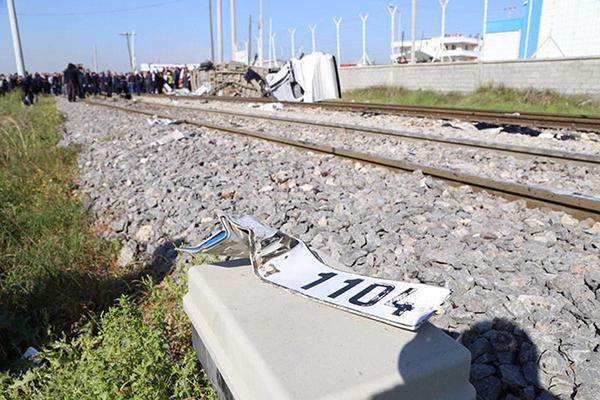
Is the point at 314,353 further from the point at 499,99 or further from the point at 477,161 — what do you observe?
the point at 499,99

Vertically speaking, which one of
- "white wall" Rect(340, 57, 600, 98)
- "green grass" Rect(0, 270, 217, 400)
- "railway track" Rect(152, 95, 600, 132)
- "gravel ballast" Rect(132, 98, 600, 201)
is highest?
"white wall" Rect(340, 57, 600, 98)

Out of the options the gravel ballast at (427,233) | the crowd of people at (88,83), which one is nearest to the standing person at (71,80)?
the crowd of people at (88,83)

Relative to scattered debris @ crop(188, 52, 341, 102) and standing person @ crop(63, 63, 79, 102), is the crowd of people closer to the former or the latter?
standing person @ crop(63, 63, 79, 102)

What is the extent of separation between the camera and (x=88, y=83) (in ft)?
96.6

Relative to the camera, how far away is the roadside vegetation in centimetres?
221

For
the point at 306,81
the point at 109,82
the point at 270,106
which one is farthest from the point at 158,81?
the point at 270,106

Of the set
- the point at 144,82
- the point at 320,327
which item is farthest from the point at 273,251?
the point at 144,82

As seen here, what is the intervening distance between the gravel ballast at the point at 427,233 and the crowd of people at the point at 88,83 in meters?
21.9

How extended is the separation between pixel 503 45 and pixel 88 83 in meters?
30.0

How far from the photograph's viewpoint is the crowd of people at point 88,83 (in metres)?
26.2

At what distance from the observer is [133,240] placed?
14.9ft

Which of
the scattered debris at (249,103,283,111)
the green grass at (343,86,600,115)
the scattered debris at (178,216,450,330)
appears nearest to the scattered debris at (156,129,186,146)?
the scattered debris at (178,216,450,330)

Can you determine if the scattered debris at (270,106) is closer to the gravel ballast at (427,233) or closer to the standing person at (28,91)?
the gravel ballast at (427,233)

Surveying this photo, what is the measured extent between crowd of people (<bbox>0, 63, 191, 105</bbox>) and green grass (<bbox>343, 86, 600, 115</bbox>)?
49.4 ft
